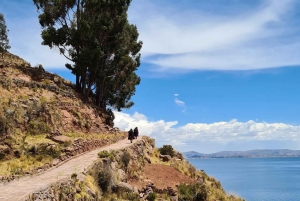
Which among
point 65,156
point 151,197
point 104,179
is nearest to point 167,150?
point 151,197

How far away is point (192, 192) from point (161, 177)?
11.5 ft

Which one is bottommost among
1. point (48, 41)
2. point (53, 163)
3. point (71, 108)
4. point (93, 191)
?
point (93, 191)

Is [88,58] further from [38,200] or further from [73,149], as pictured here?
Answer: [38,200]

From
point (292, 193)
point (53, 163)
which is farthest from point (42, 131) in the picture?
point (292, 193)

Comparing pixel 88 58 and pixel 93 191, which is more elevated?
pixel 88 58

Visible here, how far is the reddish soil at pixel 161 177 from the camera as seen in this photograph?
26234mm

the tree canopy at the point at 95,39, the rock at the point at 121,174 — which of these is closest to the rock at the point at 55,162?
the rock at the point at 121,174

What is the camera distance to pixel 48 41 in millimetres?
44344

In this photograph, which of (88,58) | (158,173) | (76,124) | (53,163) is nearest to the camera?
(53,163)

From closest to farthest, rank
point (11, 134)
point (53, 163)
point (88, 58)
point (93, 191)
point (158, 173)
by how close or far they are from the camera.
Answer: point (93, 191) < point (53, 163) < point (11, 134) < point (158, 173) < point (88, 58)

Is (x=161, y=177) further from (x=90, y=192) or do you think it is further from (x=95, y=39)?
(x=95, y=39)

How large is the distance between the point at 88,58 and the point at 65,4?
897 centimetres

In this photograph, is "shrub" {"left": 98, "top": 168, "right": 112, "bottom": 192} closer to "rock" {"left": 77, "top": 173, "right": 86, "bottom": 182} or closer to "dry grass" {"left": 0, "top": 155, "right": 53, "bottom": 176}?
"rock" {"left": 77, "top": 173, "right": 86, "bottom": 182}

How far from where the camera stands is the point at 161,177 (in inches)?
1136
